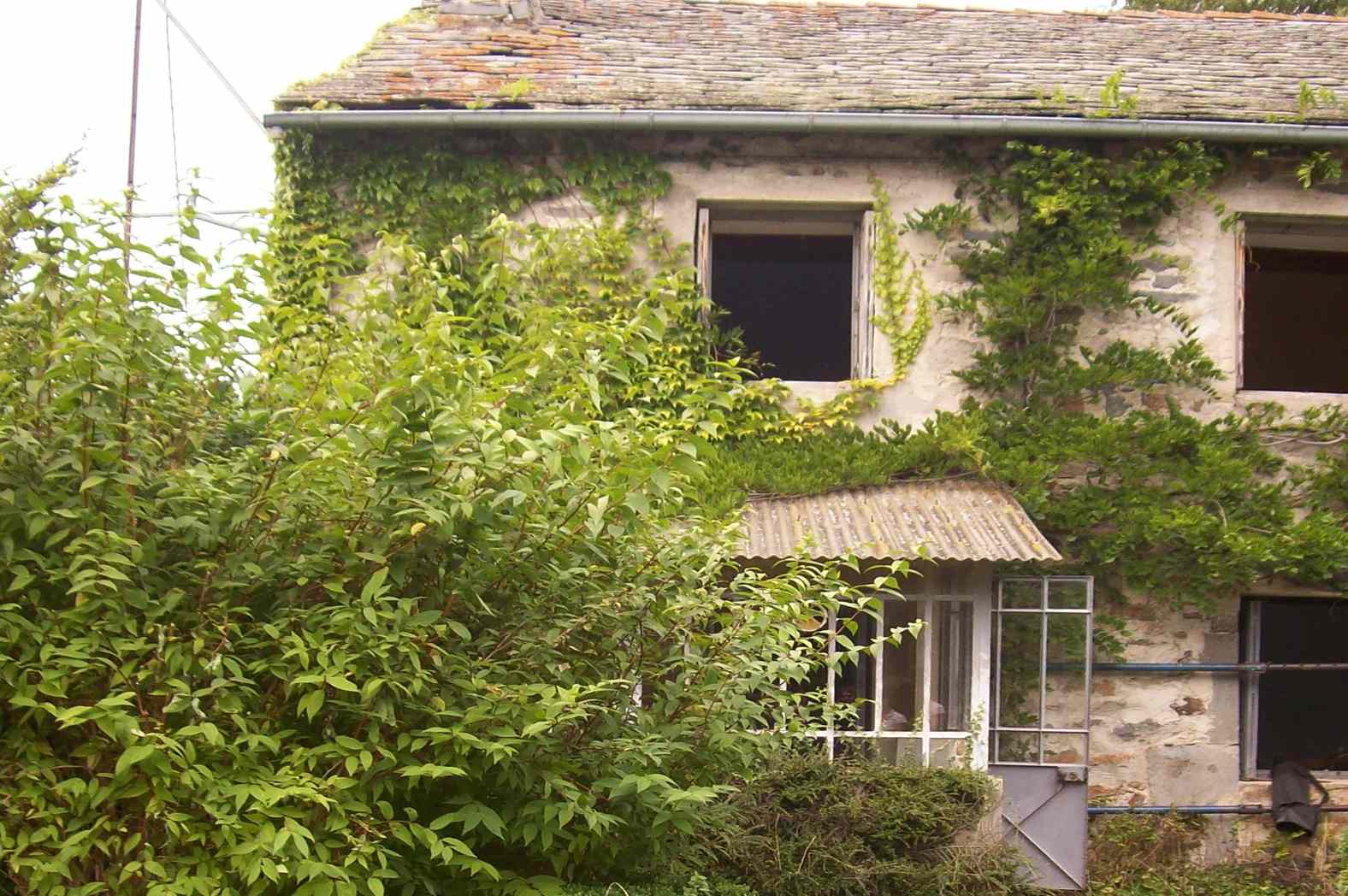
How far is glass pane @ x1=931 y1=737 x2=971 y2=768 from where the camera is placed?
7898 mm

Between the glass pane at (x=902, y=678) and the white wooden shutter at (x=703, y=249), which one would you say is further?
the white wooden shutter at (x=703, y=249)

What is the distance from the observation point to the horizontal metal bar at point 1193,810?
332 inches

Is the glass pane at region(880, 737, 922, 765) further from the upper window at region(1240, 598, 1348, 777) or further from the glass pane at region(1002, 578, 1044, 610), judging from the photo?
the upper window at region(1240, 598, 1348, 777)

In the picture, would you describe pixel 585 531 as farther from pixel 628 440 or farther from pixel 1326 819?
pixel 1326 819

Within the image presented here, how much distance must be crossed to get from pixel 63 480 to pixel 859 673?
633cm

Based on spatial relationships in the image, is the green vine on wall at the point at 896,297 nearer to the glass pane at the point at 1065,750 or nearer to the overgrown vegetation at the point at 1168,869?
the glass pane at the point at 1065,750

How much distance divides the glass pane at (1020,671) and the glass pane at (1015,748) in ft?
0.32

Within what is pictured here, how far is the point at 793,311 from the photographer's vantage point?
1394 centimetres

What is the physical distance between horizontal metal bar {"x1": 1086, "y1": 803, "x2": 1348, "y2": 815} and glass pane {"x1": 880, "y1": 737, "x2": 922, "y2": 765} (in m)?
1.31

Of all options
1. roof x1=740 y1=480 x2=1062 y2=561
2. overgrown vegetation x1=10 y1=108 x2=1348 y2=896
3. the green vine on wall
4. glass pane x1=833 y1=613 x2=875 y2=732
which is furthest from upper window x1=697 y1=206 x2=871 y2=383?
overgrown vegetation x1=10 y1=108 x2=1348 y2=896

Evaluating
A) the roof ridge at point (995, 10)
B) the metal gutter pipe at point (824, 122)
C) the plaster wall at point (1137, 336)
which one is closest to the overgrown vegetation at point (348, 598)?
the metal gutter pipe at point (824, 122)

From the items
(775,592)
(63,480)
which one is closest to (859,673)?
(775,592)

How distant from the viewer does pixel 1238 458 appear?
8570 millimetres

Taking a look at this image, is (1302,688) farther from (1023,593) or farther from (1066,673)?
(1023,593)
